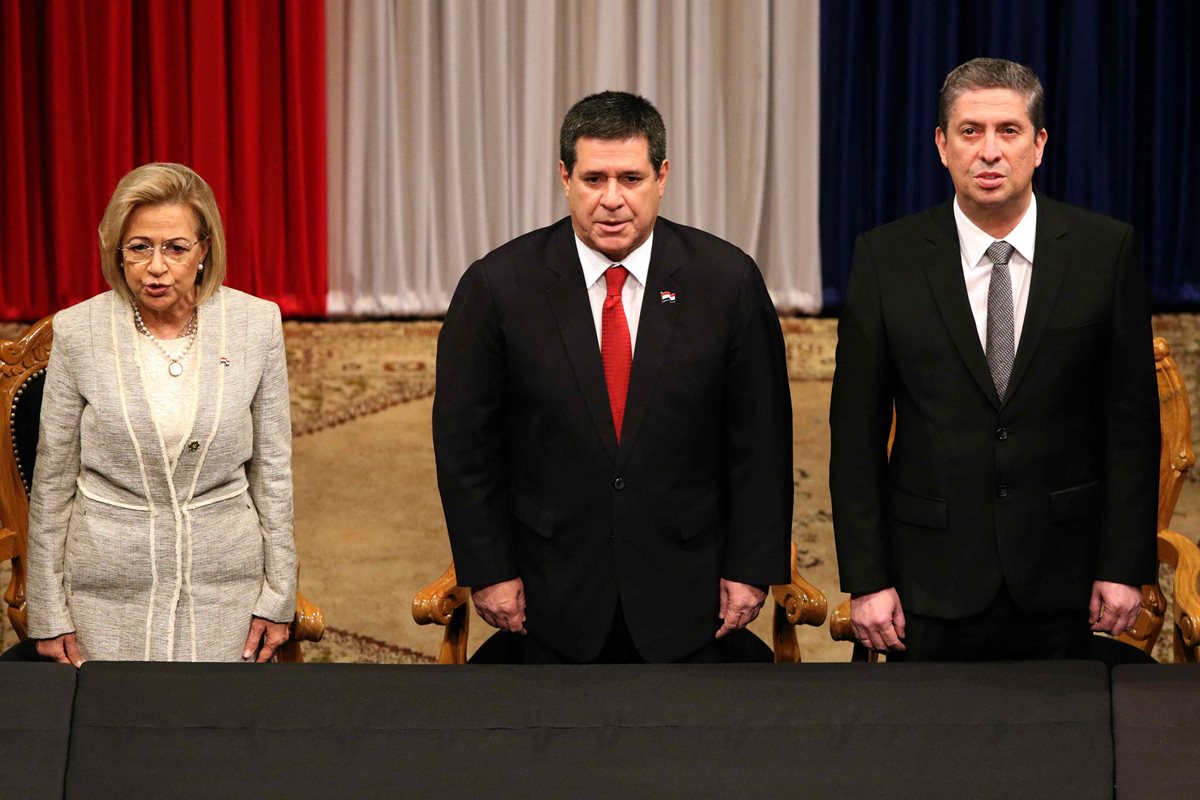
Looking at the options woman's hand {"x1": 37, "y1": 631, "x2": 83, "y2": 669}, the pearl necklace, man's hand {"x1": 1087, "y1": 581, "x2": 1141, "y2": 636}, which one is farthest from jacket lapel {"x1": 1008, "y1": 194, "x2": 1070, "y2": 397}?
woman's hand {"x1": 37, "y1": 631, "x2": 83, "y2": 669}

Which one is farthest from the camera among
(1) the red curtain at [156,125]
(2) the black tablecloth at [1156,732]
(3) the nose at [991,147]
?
(1) the red curtain at [156,125]

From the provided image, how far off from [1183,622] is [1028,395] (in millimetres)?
730

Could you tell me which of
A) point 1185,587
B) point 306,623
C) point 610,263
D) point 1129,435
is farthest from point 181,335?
point 1185,587

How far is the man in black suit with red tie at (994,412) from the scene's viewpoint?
2.24 m

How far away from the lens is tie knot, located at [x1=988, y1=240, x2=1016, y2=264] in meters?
2.29

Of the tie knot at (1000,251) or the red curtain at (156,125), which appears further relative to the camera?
the red curtain at (156,125)

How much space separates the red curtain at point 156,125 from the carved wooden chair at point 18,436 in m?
1.87

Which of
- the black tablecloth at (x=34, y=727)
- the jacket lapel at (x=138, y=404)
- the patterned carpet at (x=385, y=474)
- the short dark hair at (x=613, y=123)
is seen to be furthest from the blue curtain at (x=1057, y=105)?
the black tablecloth at (x=34, y=727)

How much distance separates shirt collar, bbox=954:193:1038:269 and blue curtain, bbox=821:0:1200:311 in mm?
2637

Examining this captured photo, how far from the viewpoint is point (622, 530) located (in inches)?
92.8

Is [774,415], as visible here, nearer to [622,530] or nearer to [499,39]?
[622,530]

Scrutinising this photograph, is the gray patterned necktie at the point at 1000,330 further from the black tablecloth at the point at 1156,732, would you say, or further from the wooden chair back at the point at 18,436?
the wooden chair back at the point at 18,436

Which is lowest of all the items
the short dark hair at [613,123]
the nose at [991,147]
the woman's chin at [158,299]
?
the woman's chin at [158,299]

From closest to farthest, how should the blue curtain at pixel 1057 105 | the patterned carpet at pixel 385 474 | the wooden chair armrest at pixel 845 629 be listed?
1. the wooden chair armrest at pixel 845 629
2. the patterned carpet at pixel 385 474
3. the blue curtain at pixel 1057 105
